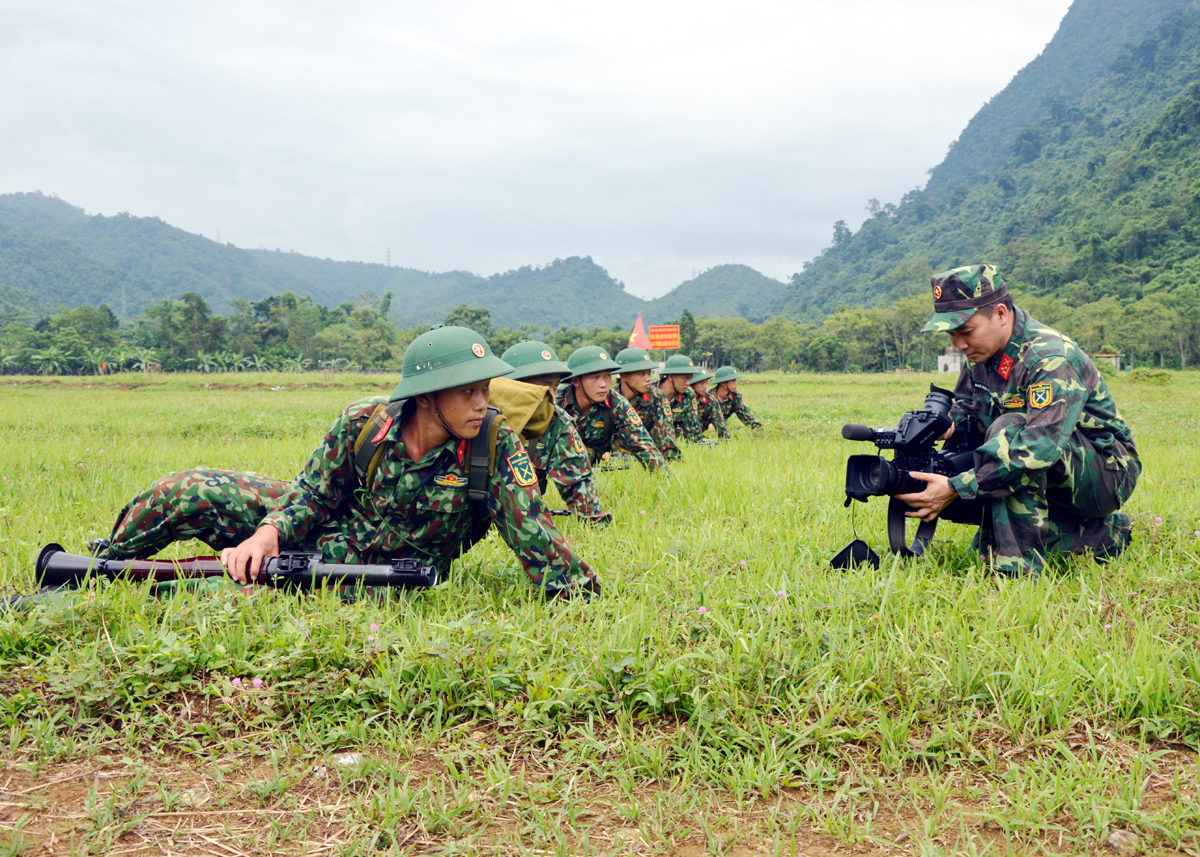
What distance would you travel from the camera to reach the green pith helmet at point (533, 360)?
548cm

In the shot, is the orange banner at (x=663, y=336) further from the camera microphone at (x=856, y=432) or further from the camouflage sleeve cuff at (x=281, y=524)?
the camouflage sleeve cuff at (x=281, y=524)

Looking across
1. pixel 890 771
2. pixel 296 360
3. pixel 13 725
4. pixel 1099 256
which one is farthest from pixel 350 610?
pixel 1099 256

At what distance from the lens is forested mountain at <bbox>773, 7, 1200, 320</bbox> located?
212ft

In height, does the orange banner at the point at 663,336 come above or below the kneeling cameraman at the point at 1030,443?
above

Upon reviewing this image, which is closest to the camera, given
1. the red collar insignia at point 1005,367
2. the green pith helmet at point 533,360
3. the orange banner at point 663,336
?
the red collar insignia at point 1005,367

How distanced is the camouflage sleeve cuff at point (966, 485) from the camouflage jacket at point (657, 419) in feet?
15.8

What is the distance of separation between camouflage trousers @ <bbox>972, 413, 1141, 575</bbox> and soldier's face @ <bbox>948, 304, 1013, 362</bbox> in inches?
14.0

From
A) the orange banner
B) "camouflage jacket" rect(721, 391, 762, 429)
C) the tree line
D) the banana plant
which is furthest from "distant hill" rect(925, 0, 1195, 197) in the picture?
"camouflage jacket" rect(721, 391, 762, 429)

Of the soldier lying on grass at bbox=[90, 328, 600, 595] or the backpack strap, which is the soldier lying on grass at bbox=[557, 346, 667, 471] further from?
the backpack strap

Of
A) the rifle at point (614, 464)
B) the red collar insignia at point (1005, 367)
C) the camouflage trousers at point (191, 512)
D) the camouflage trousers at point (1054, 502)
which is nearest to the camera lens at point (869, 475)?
the camouflage trousers at point (1054, 502)

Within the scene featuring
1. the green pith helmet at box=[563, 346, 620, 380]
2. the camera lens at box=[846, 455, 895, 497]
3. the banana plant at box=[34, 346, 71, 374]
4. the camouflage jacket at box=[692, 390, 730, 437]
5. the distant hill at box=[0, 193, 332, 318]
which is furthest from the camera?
the distant hill at box=[0, 193, 332, 318]

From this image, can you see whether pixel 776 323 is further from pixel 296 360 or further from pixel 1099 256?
pixel 296 360

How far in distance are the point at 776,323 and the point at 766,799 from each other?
66.9m

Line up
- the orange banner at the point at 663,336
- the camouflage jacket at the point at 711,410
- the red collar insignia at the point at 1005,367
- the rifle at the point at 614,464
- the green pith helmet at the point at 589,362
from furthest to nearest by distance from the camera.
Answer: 1. the orange banner at the point at 663,336
2. the camouflage jacket at the point at 711,410
3. the rifle at the point at 614,464
4. the green pith helmet at the point at 589,362
5. the red collar insignia at the point at 1005,367
